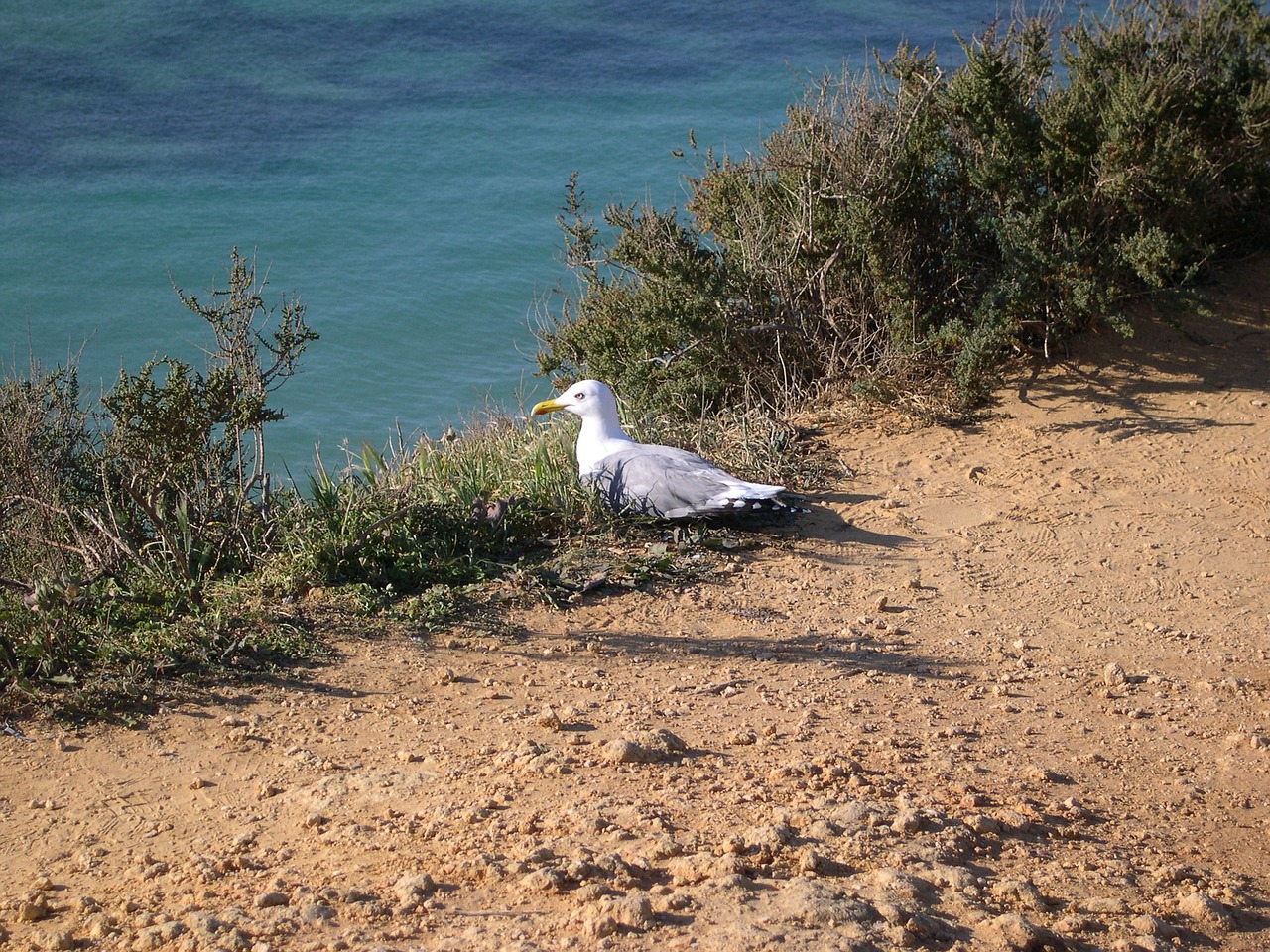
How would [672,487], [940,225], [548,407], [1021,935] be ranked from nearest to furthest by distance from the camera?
[1021,935] → [672,487] → [548,407] → [940,225]

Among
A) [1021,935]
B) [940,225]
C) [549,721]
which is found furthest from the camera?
[940,225]

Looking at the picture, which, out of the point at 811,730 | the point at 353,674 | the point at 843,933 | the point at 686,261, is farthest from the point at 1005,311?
the point at 843,933

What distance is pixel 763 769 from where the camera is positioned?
4414mm

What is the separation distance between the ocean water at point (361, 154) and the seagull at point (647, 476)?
14.8 feet

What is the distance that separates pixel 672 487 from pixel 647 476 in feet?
0.48

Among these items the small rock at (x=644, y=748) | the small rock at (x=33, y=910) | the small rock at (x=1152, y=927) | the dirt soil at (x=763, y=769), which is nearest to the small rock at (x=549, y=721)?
the dirt soil at (x=763, y=769)

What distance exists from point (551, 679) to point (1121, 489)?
354 cm

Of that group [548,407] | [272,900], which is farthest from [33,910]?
[548,407]

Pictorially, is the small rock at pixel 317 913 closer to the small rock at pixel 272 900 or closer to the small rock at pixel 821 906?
the small rock at pixel 272 900

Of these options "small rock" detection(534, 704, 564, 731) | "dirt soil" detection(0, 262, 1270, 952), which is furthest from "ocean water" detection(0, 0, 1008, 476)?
"small rock" detection(534, 704, 564, 731)

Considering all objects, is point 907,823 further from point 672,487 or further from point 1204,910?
point 672,487

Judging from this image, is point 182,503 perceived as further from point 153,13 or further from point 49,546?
point 153,13

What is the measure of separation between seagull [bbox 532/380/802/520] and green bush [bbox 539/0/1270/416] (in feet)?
4.66

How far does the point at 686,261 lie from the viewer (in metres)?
8.01
